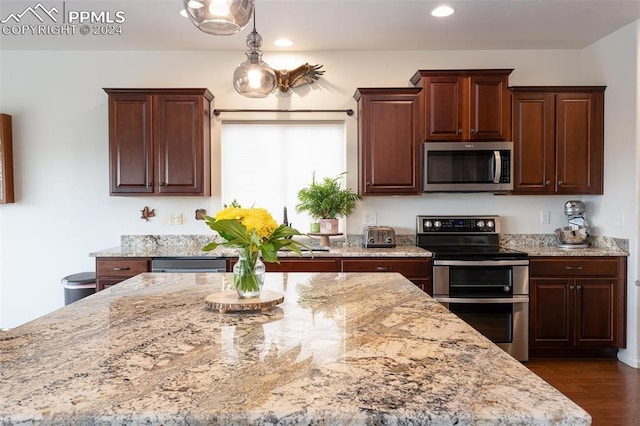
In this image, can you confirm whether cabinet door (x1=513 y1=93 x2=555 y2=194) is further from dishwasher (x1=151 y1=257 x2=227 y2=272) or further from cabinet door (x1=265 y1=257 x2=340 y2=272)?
dishwasher (x1=151 y1=257 x2=227 y2=272)

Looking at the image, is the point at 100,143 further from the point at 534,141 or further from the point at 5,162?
the point at 534,141

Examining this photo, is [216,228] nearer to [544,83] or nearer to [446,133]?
[446,133]

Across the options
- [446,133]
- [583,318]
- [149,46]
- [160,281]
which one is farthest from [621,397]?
[149,46]

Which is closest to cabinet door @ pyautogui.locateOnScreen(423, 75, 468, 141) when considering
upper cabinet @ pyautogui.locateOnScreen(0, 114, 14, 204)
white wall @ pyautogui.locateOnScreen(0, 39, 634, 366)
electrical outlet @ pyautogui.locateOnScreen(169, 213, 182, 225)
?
white wall @ pyautogui.locateOnScreen(0, 39, 634, 366)

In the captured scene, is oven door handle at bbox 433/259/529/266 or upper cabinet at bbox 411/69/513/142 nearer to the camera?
oven door handle at bbox 433/259/529/266

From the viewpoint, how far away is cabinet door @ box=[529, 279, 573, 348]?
3717 mm

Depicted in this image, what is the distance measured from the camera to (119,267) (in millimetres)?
3727

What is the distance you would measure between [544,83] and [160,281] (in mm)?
3989

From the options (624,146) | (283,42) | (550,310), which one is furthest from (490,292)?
(283,42)

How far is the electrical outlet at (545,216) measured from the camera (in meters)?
4.31

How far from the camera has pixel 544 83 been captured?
4.32 meters

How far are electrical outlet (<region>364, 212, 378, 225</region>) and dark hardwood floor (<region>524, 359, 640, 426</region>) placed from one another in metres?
1.81

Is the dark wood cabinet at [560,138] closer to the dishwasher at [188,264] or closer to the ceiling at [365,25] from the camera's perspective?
the ceiling at [365,25]

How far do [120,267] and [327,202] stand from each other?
6.13 feet
